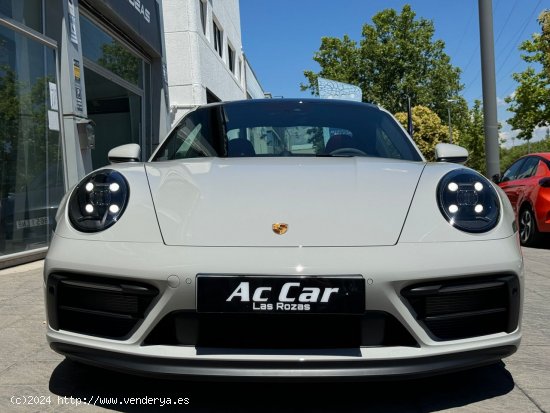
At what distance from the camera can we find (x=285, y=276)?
5.66 ft

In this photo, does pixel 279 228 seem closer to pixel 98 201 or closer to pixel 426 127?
pixel 98 201

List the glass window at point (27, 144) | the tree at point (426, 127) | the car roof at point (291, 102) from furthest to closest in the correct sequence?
the tree at point (426, 127) < the glass window at point (27, 144) < the car roof at point (291, 102)

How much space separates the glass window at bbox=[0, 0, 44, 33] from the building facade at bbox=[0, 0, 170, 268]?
1 centimetres

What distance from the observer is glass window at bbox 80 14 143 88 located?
8430 millimetres

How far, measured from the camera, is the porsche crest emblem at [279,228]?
6.24 feet

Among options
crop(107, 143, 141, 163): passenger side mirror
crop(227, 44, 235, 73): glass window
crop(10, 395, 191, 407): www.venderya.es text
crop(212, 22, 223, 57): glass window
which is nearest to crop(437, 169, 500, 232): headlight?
crop(10, 395, 191, 407): www.venderya.es text

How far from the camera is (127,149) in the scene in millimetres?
2895

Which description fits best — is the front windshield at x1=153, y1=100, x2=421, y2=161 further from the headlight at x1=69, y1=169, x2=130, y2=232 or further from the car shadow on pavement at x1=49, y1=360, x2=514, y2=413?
the car shadow on pavement at x1=49, y1=360, x2=514, y2=413

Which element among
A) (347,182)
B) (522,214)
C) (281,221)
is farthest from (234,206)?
(522,214)

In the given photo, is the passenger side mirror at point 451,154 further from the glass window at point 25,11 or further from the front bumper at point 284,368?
the glass window at point 25,11

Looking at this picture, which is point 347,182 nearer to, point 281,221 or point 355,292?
point 281,221

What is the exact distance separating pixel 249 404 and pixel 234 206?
74 centimetres

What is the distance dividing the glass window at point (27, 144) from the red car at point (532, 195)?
572 cm

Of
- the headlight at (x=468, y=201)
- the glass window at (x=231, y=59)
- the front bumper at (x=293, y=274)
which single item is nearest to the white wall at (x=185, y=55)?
the glass window at (x=231, y=59)
